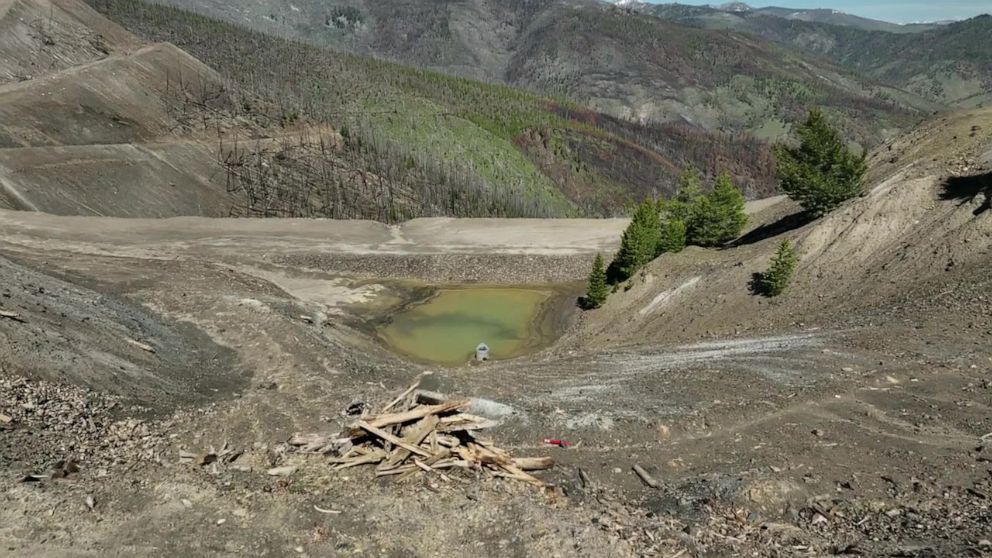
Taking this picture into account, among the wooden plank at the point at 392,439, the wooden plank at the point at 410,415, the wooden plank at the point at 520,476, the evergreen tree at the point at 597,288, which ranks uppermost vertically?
the wooden plank at the point at 410,415

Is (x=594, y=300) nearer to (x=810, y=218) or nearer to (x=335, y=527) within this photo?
(x=810, y=218)

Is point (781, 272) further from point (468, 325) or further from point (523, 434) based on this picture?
point (468, 325)

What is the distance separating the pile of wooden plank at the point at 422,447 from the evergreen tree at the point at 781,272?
19.2 m

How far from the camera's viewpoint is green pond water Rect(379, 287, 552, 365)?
35906 mm

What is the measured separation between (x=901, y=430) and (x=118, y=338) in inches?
907

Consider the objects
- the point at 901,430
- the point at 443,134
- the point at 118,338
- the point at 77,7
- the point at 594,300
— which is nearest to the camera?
the point at 901,430

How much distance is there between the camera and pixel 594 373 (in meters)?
23.2

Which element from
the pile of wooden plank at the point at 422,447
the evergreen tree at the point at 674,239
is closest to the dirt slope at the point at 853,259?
the evergreen tree at the point at 674,239

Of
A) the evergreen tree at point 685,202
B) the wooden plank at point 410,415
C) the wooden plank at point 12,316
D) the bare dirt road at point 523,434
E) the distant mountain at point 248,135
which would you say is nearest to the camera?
the bare dirt road at point 523,434

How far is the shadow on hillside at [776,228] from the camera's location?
37812 mm

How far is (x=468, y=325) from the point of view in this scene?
132ft

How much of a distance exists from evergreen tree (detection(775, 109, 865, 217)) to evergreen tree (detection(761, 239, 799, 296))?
737 cm

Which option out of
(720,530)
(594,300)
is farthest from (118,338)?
(594,300)

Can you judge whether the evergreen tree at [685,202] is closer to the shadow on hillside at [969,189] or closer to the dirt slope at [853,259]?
the dirt slope at [853,259]
